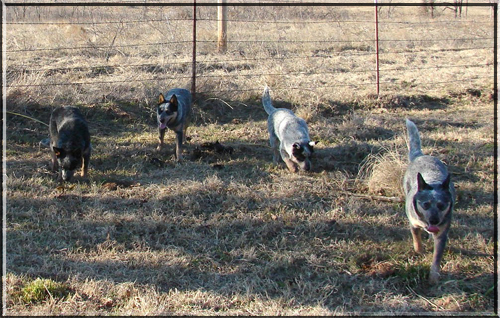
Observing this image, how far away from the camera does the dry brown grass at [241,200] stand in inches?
161

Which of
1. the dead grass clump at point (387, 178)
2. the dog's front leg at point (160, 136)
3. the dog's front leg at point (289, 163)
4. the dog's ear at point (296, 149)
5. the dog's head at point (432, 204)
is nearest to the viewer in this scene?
the dog's head at point (432, 204)

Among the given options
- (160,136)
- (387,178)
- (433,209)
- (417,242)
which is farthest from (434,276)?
(160,136)

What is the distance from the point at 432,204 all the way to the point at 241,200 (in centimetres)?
228

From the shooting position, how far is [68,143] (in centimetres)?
623

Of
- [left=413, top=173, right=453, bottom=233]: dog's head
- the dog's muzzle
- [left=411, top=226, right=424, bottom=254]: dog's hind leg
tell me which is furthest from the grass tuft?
[left=411, top=226, right=424, bottom=254]: dog's hind leg

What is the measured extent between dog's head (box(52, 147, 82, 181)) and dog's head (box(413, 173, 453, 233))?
3.98m

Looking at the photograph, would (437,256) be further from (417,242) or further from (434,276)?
(417,242)

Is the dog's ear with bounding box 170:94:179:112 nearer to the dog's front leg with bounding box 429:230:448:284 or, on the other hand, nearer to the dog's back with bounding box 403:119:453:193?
the dog's back with bounding box 403:119:453:193

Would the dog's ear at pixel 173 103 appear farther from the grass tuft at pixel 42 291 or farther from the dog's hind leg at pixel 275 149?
the grass tuft at pixel 42 291

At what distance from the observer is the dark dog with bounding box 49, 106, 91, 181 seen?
6117mm

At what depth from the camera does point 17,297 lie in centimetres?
393

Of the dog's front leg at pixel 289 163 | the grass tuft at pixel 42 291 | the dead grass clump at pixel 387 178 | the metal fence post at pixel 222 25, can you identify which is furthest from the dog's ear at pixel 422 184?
the metal fence post at pixel 222 25

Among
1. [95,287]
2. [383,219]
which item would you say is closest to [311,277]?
[383,219]

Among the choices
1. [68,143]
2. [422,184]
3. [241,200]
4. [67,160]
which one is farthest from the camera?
[68,143]
